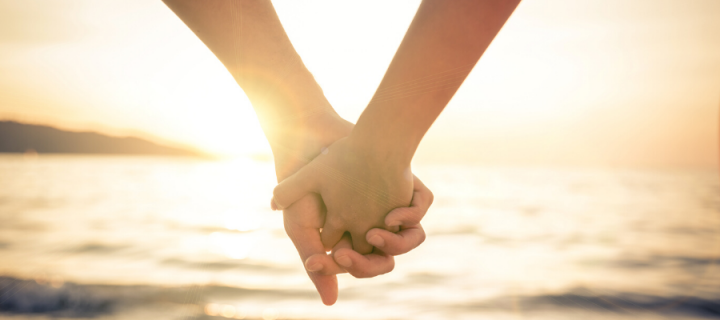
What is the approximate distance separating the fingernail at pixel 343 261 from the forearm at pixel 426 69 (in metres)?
0.49

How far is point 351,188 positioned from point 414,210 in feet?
0.98

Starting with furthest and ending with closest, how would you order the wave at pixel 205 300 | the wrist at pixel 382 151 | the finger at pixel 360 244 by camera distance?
the wave at pixel 205 300
the finger at pixel 360 244
the wrist at pixel 382 151

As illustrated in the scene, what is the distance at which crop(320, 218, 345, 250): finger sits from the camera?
1.72 meters

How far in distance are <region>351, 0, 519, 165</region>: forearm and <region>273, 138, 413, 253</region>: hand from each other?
3.0 inches

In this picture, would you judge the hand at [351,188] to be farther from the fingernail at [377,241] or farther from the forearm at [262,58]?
the forearm at [262,58]

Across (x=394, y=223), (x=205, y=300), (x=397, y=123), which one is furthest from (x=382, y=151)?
(x=205, y=300)

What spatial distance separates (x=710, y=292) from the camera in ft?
17.7

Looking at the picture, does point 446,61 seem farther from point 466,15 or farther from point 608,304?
point 608,304

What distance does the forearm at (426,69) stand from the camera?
4.26 feet

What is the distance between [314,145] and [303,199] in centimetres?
24

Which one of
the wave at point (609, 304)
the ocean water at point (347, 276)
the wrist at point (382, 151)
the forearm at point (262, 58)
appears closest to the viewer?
the wrist at point (382, 151)

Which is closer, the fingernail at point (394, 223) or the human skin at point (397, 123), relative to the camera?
the human skin at point (397, 123)

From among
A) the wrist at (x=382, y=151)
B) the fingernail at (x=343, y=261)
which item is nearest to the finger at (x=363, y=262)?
the fingernail at (x=343, y=261)

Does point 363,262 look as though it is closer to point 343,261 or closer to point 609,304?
point 343,261
